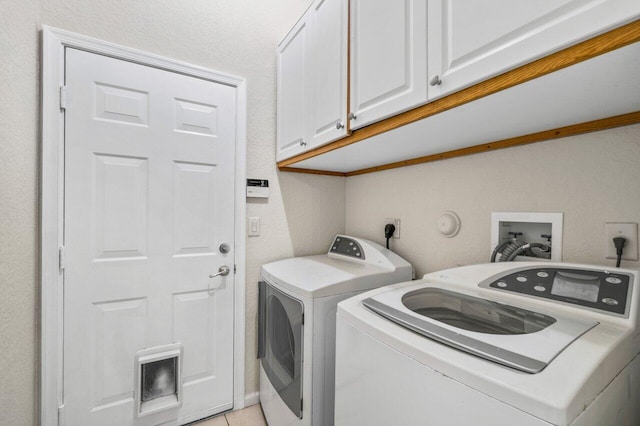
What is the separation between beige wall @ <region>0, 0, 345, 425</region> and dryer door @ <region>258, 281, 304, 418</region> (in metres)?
0.17

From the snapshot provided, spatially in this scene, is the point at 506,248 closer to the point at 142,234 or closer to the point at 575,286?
the point at 575,286

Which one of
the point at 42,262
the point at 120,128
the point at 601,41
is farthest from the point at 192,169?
the point at 601,41

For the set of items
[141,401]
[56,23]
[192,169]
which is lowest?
[141,401]

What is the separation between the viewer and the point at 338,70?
130cm

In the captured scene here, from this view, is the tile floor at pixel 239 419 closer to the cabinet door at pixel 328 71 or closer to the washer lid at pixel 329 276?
the washer lid at pixel 329 276

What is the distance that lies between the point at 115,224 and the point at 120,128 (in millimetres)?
521

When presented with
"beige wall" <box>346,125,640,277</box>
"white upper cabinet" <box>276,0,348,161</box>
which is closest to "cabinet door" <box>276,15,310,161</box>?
"white upper cabinet" <box>276,0,348,161</box>

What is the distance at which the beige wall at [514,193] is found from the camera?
0.92 m

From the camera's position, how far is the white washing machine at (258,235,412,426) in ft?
3.92

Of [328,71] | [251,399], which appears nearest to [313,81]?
[328,71]

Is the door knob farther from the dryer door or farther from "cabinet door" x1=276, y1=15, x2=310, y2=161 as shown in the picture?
"cabinet door" x1=276, y1=15, x2=310, y2=161

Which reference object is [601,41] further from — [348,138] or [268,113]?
[268,113]

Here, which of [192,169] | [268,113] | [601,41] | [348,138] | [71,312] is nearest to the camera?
[601,41]

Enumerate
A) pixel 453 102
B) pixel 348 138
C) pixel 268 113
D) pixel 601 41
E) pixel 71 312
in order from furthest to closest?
pixel 268 113, pixel 71 312, pixel 348 138, pixel 453 102, pixel 601 41
